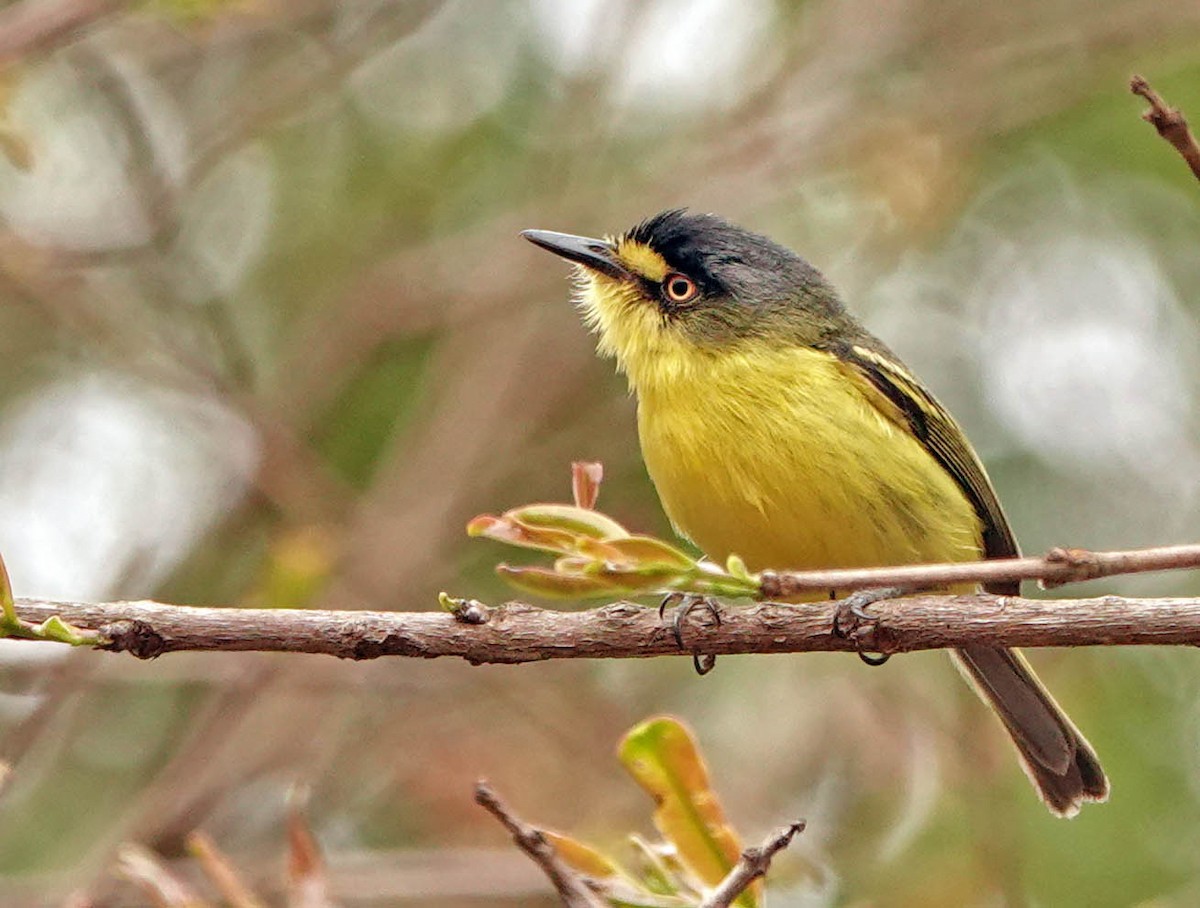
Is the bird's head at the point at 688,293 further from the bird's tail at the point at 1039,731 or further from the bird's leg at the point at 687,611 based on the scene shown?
the bird's leg at the point at 687,611

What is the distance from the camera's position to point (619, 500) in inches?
211

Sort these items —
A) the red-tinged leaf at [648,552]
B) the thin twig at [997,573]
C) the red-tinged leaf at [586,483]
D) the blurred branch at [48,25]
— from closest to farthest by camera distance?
the thin twig at [997,573] < the red-tinged leaf at [648,552] < the red-tinged leaf at [586,483] < the blurred branch at [48,25]

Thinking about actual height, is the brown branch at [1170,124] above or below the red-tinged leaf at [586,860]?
above

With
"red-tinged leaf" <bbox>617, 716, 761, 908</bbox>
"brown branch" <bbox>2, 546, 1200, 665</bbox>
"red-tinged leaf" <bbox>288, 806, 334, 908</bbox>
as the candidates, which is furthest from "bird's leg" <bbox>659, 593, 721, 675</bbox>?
"red-tinged leaf" <bbox>288, 806, 334, 908</bbox>

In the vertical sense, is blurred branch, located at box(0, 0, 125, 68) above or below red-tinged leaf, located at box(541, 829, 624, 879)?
above

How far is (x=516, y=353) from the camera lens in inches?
206

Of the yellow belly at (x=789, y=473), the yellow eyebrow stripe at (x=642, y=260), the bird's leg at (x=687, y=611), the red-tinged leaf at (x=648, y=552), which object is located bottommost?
the red-tinged leaf at (x=648, y=552)

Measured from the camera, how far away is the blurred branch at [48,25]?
139 inches

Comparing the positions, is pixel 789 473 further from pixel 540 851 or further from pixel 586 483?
pixel 540 851

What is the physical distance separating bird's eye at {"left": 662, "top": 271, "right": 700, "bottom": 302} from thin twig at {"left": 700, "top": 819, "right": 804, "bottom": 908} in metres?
2.14

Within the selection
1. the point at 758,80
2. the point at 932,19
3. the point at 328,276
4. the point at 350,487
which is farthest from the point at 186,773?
the point at 932,19

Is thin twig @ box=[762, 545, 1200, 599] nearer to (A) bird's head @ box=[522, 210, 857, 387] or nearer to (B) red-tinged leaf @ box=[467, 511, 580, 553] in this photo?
(B) red-tinged leaf @ box=[467, 511, 580, 553]

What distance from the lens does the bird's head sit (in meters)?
3.76

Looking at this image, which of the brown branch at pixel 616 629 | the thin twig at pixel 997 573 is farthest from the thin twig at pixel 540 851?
the thin twig at pixel 997 573
